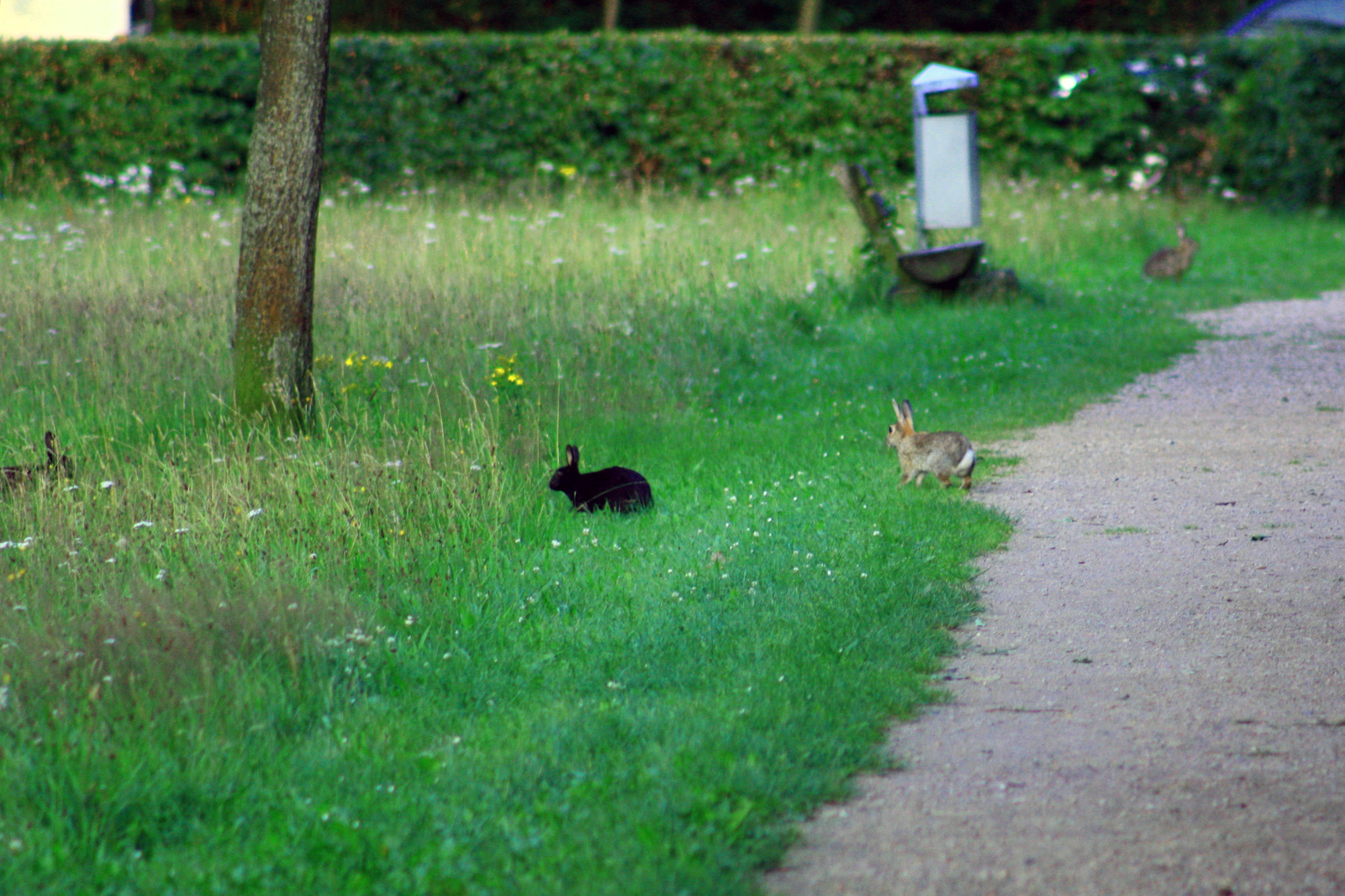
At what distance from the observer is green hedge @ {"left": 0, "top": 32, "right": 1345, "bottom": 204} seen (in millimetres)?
18406

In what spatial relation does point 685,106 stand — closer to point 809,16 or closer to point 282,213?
point 809,16

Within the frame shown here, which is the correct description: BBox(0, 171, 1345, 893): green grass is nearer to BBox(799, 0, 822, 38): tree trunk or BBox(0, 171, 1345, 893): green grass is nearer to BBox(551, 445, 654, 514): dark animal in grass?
BBox(551, 445, 654, 514): dark animal in grass

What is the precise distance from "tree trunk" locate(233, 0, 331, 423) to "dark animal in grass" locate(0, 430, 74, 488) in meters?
1.10

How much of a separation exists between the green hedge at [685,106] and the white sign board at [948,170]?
6.58 meters

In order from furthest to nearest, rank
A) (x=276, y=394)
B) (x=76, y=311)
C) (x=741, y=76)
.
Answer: (x=741, y=76)
(x=76, y=311)
(x=276, y=394)

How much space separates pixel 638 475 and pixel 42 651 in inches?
120

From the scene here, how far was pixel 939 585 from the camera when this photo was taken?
5.63 metres

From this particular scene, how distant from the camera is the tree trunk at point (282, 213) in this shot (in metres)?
7.56

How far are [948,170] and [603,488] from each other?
714 cm

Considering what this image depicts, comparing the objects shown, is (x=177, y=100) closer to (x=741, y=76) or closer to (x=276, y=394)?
(x=741, y=76)

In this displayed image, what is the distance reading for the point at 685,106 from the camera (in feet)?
65.6

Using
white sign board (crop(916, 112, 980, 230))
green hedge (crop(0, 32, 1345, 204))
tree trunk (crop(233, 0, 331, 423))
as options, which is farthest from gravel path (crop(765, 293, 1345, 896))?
green hedge (crop(0, 32, 1345, 204))

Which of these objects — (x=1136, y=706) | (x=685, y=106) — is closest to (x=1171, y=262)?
(x=685, y=106)

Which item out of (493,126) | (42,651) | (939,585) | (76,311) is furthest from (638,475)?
(493,126)
